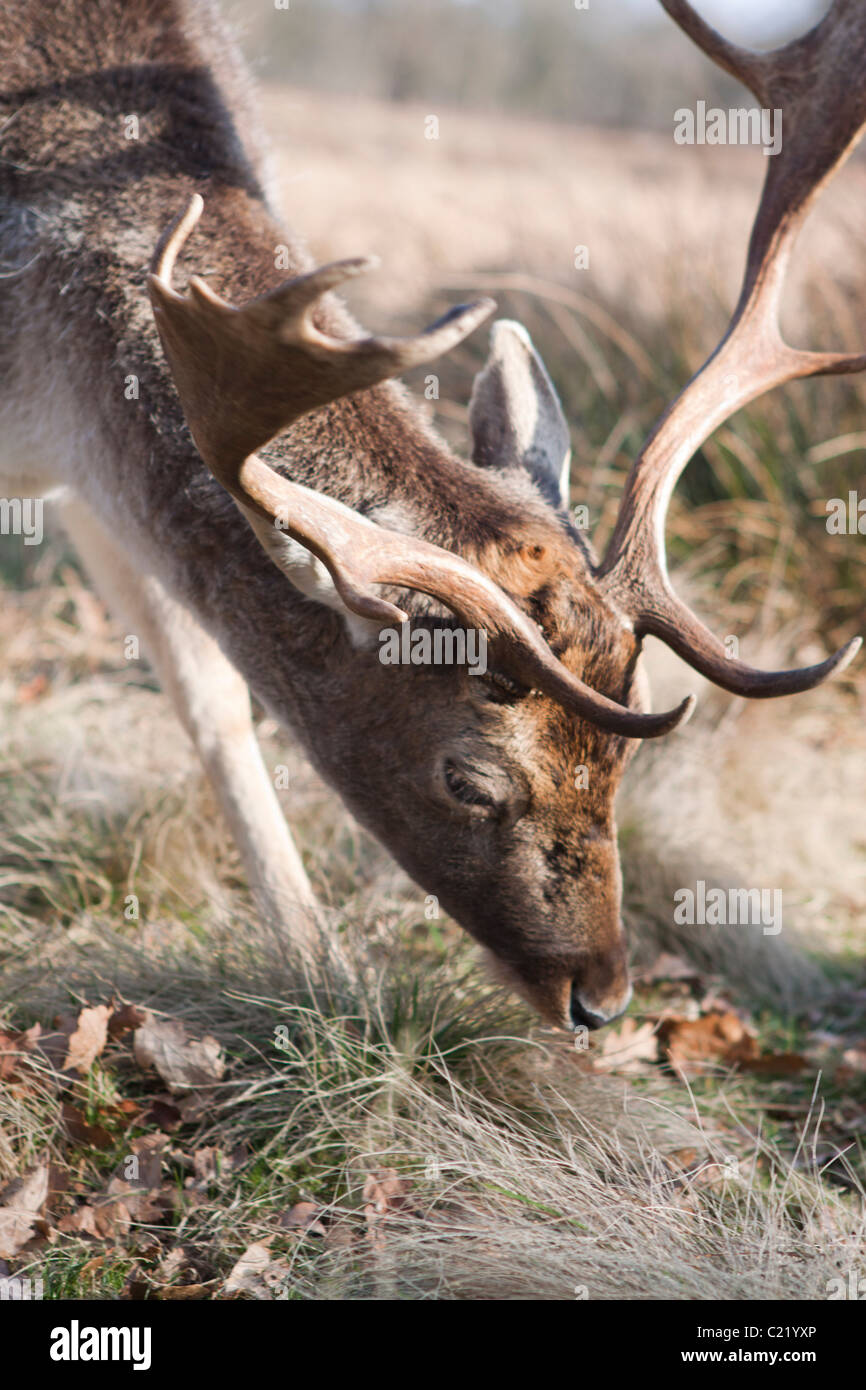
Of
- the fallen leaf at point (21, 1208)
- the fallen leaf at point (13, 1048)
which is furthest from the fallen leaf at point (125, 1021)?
the fallen leaf at point (21, 1208)

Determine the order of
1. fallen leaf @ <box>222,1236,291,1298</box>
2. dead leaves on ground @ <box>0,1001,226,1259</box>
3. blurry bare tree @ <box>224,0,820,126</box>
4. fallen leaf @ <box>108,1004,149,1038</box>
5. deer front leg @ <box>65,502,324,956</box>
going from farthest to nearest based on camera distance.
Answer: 1. blurry bare tree @ <box>224,0,820,126</box>
2. deer front leg @ <box>65,502,324,956</box>
3. fallen leaf @ <box>108,1004,149,1038</box>
4. dead leaves on ground @ <box>0,1001,226,1259</box>
5. fallen leaf @ <box>222,1236,291,1298</box>

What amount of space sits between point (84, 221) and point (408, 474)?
134 centimetres

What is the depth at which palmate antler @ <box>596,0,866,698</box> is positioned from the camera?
3.33 metres

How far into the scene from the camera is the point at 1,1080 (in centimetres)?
333

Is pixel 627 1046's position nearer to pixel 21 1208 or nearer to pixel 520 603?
pixel 520 603

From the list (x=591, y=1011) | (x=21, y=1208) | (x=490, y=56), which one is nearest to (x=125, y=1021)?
(x=21, y=1208)

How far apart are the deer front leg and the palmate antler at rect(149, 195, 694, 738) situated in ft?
4.99

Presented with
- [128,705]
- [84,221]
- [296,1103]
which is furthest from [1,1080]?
[128,705]

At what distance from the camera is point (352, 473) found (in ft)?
11.0

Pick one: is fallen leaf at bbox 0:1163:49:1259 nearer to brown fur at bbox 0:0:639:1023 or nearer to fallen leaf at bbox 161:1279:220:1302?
fallen leaf at bbox 161:1279:220:1302

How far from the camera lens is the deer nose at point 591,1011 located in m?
3.45

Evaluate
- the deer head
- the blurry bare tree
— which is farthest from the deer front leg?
the blurry bare tree

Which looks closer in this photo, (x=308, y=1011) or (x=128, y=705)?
(x=308, y=1011)

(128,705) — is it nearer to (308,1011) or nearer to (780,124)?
(308,1011)
